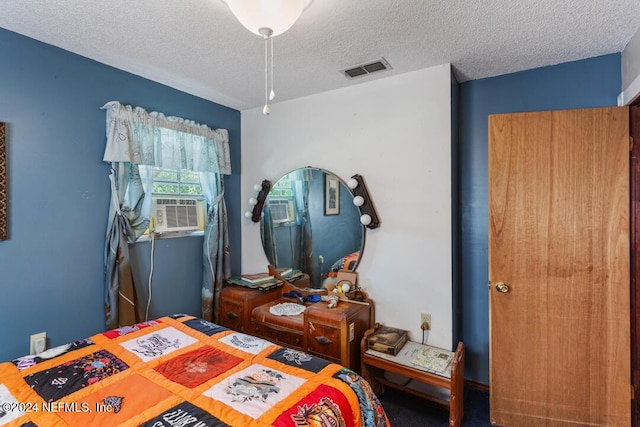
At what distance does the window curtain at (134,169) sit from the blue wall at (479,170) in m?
2.10

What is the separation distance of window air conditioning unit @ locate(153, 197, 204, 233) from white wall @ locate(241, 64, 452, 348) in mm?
1047

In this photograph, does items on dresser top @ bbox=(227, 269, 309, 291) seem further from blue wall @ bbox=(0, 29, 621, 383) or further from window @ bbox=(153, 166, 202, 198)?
window @ bbox=(153, 166, 202, 198)

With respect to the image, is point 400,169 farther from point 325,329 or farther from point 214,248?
point 214,248

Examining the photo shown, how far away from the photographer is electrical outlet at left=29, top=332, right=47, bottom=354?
1908mm

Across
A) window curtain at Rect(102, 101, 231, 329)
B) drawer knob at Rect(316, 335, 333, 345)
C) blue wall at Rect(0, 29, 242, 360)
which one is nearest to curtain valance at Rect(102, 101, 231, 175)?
window curtain at Rect(102, 101, 231, 329)

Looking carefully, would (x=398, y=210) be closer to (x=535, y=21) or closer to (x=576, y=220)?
(x=576, y=220)

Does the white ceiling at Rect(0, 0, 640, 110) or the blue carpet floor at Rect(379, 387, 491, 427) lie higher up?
the white ceiling at Rect(0, 0, 640, 110)

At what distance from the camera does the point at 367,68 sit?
225cm

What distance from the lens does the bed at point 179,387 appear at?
1131 mm

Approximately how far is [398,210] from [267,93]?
1449 millimetres

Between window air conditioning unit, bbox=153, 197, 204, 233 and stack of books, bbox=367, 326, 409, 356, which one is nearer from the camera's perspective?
stack of books, bbox=367, 326, 409, 356

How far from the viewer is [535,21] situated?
1.68 meters

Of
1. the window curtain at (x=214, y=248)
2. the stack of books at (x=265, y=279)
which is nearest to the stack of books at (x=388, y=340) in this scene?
the stack of books at (x=265, y=279)

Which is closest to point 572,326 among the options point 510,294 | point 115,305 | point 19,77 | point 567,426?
point 510,294
